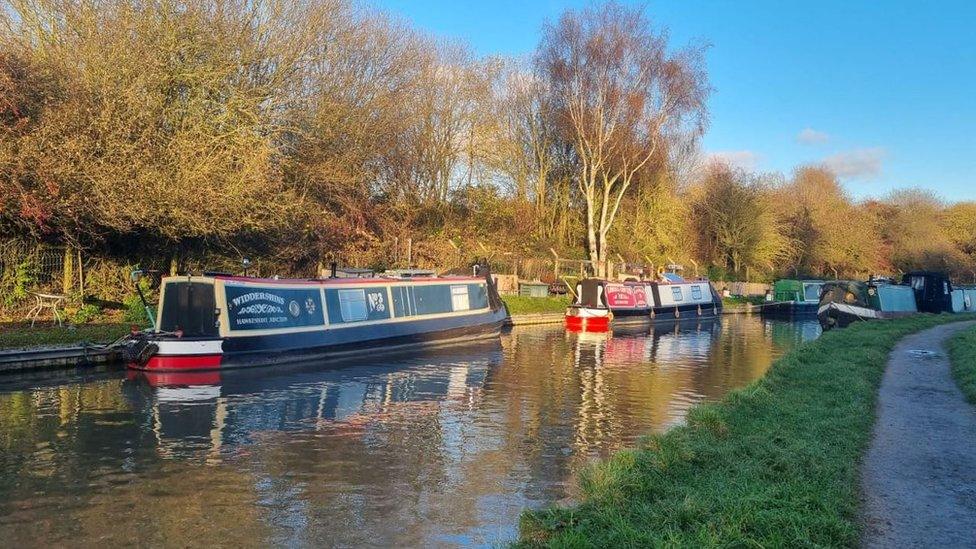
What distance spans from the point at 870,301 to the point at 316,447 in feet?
79.0

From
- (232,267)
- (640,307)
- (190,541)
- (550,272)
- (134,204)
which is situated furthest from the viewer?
(550,272)

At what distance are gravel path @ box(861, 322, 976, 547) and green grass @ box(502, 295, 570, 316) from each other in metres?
16.4

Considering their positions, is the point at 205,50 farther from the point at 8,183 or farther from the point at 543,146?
the point at 543,146

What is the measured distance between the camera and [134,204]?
45.9 feet

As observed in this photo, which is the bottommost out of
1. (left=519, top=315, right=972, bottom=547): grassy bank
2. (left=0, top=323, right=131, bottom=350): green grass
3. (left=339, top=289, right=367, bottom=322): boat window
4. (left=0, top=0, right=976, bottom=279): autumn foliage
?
(left=519, top=315, right=972, bottom=547): grassy bank

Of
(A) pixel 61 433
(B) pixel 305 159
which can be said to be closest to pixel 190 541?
(A) pixel 61 433

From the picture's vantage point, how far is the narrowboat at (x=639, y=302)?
24453 millimetres

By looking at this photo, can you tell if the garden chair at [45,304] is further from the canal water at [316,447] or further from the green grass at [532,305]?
the green grass at [532,305]

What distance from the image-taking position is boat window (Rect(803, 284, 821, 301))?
126ft

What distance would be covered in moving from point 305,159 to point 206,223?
532cm

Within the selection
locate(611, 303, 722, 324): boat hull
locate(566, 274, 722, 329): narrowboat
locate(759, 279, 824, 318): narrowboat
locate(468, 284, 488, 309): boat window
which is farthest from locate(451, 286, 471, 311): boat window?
locate(759, 279, 824, 318): narrowboat

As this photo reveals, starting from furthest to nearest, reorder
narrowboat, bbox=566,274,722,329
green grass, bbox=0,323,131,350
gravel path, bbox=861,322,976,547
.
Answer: narrowboat, bbox=566,274,722,329, green grass, bbox=0,323,131,350, gravel path, bbox=861,322,976,547

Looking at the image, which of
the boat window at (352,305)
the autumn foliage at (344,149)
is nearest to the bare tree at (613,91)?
the autumn foliage at (344,149)

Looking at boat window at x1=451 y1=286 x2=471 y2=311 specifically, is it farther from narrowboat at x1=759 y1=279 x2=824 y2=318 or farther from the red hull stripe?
narrowboat at x1=759 y1=279 x2=824 y2=318
